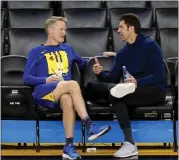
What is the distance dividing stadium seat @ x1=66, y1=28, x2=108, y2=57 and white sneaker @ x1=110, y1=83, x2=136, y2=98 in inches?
50.3

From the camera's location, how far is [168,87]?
14.1 ft

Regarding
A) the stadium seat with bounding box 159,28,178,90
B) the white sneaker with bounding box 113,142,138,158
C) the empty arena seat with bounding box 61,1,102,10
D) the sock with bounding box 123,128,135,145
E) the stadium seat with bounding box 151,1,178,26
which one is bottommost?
the white sneaker with bounding box 113,142,138,158

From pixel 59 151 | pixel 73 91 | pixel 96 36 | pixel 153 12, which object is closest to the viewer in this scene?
pixel 73 91

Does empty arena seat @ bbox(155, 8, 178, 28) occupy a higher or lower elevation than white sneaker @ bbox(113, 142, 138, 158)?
higher

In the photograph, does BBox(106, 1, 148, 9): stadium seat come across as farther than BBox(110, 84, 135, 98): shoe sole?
Yes

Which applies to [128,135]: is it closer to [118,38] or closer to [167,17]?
[118,38]

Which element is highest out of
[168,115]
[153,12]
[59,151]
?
[153,12]

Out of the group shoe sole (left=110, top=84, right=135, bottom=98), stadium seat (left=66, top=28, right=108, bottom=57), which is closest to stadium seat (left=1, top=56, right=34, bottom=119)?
shoe sole (left=110, top=84, right=135, bottom=98)

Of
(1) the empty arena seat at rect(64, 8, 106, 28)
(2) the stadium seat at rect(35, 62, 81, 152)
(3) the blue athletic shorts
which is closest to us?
(3) the blue athletic shorts

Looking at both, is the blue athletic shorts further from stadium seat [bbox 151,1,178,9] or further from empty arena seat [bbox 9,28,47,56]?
stadium seat [bbox 151,1,178,9]

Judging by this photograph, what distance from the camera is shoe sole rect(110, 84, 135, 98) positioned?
3.75 meters

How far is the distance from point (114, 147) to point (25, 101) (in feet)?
2.65

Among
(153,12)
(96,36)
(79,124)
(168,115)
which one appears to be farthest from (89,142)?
(153,12)

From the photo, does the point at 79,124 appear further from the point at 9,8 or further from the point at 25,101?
the point at 9,8
